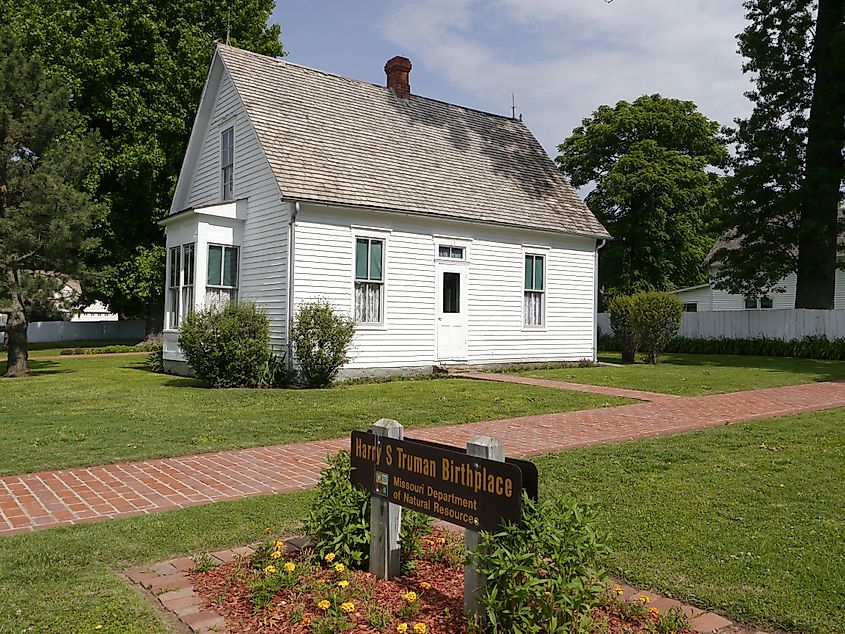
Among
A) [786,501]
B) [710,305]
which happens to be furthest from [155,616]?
[710,305]

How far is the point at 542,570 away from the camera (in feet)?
11.6

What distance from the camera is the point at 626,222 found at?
119 feet

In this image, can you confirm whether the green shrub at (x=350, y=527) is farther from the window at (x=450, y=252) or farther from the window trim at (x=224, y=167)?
the window trim at (x=224, y=167)

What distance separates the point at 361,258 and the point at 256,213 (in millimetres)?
2734

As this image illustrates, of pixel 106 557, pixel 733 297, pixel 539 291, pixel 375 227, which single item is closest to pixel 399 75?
pixel 375 227

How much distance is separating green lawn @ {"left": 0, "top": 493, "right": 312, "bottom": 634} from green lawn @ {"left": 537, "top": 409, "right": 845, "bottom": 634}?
103 inches

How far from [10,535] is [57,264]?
47.1ft

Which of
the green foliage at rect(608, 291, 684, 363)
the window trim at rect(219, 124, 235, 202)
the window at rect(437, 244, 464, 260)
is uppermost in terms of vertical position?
the window trim at rect(219, 124, 235, 202)

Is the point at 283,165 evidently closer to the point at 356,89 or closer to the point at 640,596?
the point at 356,89

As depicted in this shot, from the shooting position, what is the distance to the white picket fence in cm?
2552

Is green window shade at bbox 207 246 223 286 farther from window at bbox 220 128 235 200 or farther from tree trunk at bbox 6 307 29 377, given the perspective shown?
tree trunk at bbox 6 307 29 377

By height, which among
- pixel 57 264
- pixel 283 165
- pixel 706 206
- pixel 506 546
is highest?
pixel 706 206

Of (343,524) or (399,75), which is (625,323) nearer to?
(399,75)

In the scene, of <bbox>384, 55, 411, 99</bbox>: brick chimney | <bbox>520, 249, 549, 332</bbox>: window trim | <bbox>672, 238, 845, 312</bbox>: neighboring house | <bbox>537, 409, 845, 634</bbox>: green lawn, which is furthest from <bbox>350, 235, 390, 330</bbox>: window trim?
<bbox>672, 238, 845, 312</bbox>: neighboring house
